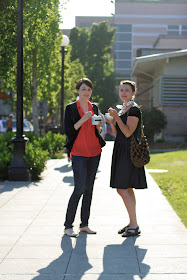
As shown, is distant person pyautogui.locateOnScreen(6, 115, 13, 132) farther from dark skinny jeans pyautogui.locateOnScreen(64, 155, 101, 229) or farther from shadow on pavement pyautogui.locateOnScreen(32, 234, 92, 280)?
shadow on pavement pyautogui.locateOnScreen(32, 234, 92, 280)

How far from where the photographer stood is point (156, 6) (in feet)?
409

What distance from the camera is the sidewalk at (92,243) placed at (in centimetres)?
497

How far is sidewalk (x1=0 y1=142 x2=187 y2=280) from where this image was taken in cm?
497

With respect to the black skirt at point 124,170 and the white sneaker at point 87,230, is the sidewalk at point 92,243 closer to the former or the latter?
the white sneaker at point 87,230

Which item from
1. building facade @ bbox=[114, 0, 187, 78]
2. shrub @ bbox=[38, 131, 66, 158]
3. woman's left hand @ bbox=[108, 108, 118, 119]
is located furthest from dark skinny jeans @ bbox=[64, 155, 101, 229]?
building facade @ bbox=[114, 0, 187, 78]

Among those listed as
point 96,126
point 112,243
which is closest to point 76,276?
point 112,243

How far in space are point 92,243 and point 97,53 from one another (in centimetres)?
5918

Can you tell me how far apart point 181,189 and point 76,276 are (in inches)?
238

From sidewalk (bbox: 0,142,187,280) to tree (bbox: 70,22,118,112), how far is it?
54.5m

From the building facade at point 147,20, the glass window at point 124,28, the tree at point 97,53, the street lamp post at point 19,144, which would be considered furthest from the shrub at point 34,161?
the glass window at point 124,28

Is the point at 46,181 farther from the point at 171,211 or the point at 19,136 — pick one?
the point at 171,211

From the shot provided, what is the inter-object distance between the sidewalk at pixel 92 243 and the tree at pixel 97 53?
54495 millimetres

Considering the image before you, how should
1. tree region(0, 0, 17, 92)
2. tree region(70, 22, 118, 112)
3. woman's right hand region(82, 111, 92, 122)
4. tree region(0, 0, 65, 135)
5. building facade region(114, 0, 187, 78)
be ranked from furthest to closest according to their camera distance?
building facade region(114, 0, 187, 78) < tree region(70, 22, 118, 112) < tree region(0, 0, 65, 135) < tree region(0, 0, 17, 92) < woman's right hand region(82, 111, 92, 122)

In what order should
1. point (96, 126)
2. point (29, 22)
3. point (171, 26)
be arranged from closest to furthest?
point (96, 126) → point (29, 22) → point (171, 26)
